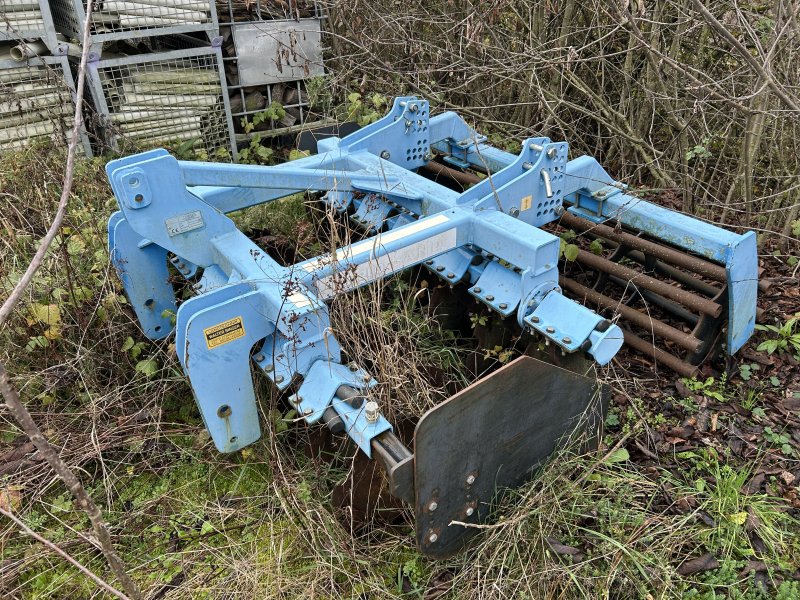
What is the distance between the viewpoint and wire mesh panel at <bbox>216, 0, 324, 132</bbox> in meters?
5.34

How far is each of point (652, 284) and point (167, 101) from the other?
3875 millimetres

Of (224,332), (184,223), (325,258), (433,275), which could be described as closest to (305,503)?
(224,332)

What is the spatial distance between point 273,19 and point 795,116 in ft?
13.1

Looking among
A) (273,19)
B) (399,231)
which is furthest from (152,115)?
(399,231)

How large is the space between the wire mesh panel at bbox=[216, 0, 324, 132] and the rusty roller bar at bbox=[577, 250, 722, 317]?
3.28 m

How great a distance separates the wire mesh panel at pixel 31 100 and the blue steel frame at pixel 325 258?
2.32 meters

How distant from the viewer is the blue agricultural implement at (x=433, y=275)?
7.58 feet

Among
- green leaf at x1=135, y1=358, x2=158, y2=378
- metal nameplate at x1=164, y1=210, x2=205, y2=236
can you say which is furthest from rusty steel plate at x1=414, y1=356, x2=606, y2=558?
green leaf at x1=135, y1=358, x2=158, y2=378

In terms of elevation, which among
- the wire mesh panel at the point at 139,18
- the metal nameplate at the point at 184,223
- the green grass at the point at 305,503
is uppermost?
the wire mesh panel at the point at 139,18

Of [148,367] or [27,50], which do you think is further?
[27,50]

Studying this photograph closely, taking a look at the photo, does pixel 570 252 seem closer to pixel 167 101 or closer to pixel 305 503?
pixel 305 503

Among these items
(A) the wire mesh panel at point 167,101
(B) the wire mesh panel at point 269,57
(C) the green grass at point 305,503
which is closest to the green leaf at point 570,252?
(C) the green grass at point 305,503

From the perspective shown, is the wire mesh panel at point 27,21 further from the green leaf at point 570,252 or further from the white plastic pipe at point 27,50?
the green leaf at point 570,252

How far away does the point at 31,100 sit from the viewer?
4.66 meters
